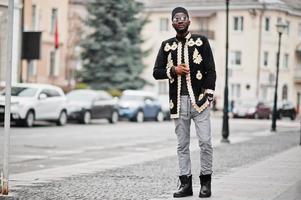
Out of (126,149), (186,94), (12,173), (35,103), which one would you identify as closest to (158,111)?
(35,103)

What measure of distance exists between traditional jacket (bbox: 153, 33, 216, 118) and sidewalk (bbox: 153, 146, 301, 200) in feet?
3.79

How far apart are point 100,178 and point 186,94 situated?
3.23m

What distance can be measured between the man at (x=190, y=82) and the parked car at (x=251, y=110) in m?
48.7

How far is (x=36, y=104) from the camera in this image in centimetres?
3161

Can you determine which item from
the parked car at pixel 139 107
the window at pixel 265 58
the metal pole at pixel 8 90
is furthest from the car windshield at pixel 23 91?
the window at pixel 265 58

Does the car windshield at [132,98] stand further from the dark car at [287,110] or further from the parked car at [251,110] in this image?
the dark car at [287,110]

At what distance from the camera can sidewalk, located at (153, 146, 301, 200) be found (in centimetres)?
974

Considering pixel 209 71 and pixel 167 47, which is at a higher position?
pixel 167 47

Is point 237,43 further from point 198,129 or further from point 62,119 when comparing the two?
point 198,129

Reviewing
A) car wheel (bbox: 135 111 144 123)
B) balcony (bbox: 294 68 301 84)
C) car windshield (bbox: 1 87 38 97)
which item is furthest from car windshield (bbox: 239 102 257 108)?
car windshield (bbox: 1 87 38 97)

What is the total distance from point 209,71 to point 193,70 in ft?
0.61

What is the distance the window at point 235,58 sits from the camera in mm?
75438

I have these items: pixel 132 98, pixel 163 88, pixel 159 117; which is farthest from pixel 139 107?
pixel 163 88

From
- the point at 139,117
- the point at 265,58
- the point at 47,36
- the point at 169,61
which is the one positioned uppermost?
the point at 47,36
